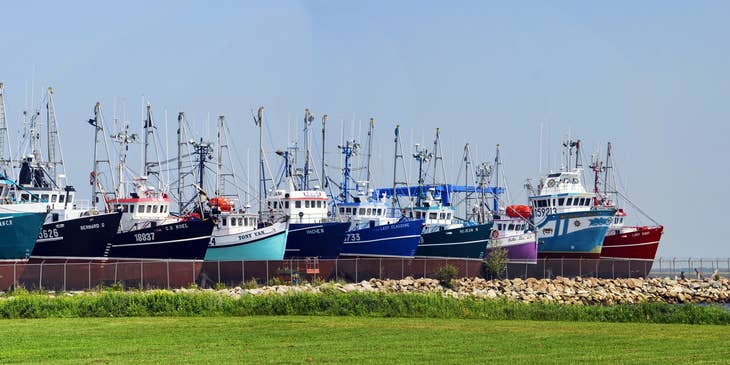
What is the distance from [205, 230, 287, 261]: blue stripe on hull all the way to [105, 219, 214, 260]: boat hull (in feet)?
9.27

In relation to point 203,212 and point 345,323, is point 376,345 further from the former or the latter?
point 203,212

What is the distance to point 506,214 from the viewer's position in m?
100

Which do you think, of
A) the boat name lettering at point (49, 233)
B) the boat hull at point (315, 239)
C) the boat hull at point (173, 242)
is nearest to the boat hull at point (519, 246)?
the boat hull at point (315, 239)

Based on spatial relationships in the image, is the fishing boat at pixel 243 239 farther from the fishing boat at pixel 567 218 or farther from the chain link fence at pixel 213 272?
the fishing boat at pixel 567 218

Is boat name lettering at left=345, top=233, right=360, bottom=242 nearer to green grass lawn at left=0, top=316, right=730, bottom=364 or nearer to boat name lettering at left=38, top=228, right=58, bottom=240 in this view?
boat name lettering at left=38, top=228, right=58, bottom=240

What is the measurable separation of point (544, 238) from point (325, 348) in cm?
A: 6661

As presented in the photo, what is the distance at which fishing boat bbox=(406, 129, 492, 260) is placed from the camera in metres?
87.8

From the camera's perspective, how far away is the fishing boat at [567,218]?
95.8m

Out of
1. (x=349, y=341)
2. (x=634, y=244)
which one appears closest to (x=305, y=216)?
(x=634, y=244)

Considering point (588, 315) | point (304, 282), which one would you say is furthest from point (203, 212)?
point (588, 315)

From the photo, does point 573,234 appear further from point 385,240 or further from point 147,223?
point 147,223

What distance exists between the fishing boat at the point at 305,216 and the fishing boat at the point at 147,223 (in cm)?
598

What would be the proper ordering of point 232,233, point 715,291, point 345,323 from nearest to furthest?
1. point 345,323
2. point 232,233
3. point 715,291

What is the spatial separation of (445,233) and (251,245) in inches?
735
